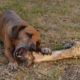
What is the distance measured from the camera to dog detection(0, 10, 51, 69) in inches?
205

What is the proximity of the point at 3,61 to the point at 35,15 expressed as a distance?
178 cm

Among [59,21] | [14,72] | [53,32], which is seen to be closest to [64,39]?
[53,32]

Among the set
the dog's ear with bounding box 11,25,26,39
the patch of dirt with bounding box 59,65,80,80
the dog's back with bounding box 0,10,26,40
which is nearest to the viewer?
the patch of dirt with bounding box 59,65,80,80

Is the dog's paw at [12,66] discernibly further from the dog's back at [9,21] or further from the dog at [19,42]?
the dog's back at [9,21]

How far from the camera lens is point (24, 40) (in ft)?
17.7

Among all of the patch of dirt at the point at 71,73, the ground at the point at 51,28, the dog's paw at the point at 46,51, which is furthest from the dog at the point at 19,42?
the patch of dirt at the point at 71,73

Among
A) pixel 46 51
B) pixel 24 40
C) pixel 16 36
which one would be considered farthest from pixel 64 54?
pixel 16 36

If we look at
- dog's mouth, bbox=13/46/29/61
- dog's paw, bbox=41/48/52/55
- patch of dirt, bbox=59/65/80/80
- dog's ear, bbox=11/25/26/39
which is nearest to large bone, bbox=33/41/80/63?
dog's paw, bbox=41/48/52/55

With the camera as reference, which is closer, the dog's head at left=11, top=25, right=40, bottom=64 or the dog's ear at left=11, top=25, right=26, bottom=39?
the dog's head at left=11, top=25, right=40, bottom=64

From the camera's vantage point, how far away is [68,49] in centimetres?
544

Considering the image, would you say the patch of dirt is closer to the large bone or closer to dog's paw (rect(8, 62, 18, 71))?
the large bone

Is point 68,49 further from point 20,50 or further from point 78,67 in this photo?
point 20,50

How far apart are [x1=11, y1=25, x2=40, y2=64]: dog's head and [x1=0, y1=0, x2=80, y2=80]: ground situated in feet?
0.68

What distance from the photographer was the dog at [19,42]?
5.21m
